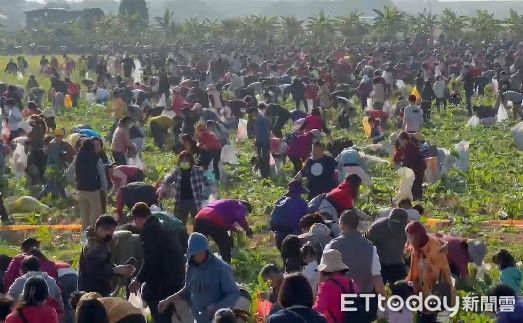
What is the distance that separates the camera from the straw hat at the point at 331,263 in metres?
8.12

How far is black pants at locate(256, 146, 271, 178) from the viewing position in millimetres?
19642

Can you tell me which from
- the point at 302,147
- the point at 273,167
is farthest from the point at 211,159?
the point at 273,167

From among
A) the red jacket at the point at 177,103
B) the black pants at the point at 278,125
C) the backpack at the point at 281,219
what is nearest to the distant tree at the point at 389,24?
the red jacket at the point at 177,103

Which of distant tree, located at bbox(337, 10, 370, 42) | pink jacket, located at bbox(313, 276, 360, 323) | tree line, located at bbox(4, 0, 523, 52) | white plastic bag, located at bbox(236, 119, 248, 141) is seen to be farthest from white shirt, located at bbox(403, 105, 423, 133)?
distant tree, located at bbox(337, 10, 370, 42)

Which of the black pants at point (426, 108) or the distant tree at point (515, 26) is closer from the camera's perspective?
the black pants at point (426, 108)

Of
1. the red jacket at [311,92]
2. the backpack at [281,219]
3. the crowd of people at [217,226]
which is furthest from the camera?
the red jacket at [311,92]

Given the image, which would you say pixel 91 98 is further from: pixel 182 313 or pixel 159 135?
pixel 182 313

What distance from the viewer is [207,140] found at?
57.1 ft

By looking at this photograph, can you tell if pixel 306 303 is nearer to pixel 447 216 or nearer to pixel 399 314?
pixel 399 314

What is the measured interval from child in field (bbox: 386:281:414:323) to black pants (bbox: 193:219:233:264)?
2.91 metres

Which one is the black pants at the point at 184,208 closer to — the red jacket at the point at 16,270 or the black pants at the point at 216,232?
the black pants at the point at 216,232

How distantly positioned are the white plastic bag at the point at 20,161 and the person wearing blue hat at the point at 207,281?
1108cm

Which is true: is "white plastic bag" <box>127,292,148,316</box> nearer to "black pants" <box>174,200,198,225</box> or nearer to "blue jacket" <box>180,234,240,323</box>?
"blue jacket" <box>180,234,240,323</box>

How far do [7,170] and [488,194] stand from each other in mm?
8776
